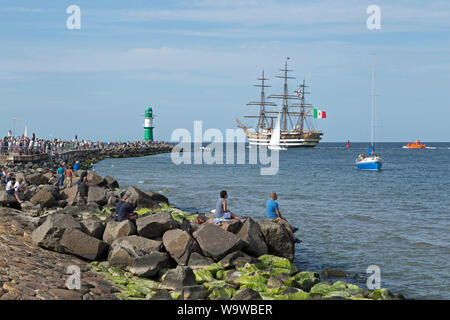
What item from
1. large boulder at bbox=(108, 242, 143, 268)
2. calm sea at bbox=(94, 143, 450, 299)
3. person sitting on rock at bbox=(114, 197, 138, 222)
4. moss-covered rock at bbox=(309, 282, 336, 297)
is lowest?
calm sea at bbox=(94, 143, 450, 299)

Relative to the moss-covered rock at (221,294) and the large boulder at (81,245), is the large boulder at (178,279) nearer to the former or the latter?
the moss-covered rock at (221,294)

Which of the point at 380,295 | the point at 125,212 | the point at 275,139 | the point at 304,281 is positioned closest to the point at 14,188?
the point at 125,212

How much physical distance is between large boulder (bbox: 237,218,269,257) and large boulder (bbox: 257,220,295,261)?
34cm

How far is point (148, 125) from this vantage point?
10788 cm

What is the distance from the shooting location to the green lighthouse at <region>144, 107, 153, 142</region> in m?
103

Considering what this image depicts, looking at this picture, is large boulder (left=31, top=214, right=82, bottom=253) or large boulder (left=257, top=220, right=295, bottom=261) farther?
large boulder (left=257, top=220, right=295, bottom=261)

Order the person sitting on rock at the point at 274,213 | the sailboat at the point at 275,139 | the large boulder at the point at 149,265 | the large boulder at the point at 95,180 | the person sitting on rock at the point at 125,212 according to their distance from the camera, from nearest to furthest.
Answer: the large boulder at the point at 149,265 → the person sitting on rock at the point at 125,212 → the person sitting on rock at the point at 274,213 → the large boulder at the point at 95,180 → the sailboat at the point at 275,139

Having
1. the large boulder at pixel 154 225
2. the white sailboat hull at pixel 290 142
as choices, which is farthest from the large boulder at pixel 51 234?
the white sailboat hull at pixel 290 142

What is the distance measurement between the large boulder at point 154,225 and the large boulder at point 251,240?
73.6 inches

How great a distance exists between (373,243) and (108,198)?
10842mm

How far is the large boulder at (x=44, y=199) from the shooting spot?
18266mm

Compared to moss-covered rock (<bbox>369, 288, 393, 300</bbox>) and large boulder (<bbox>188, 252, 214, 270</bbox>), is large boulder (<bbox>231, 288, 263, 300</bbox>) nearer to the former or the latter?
large boulder (<bbox>188, 252, 214, 270</bbox>)

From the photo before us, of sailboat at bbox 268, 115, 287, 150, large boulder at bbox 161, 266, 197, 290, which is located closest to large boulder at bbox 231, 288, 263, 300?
large boulder at bbox 161, 266, 197, 290
